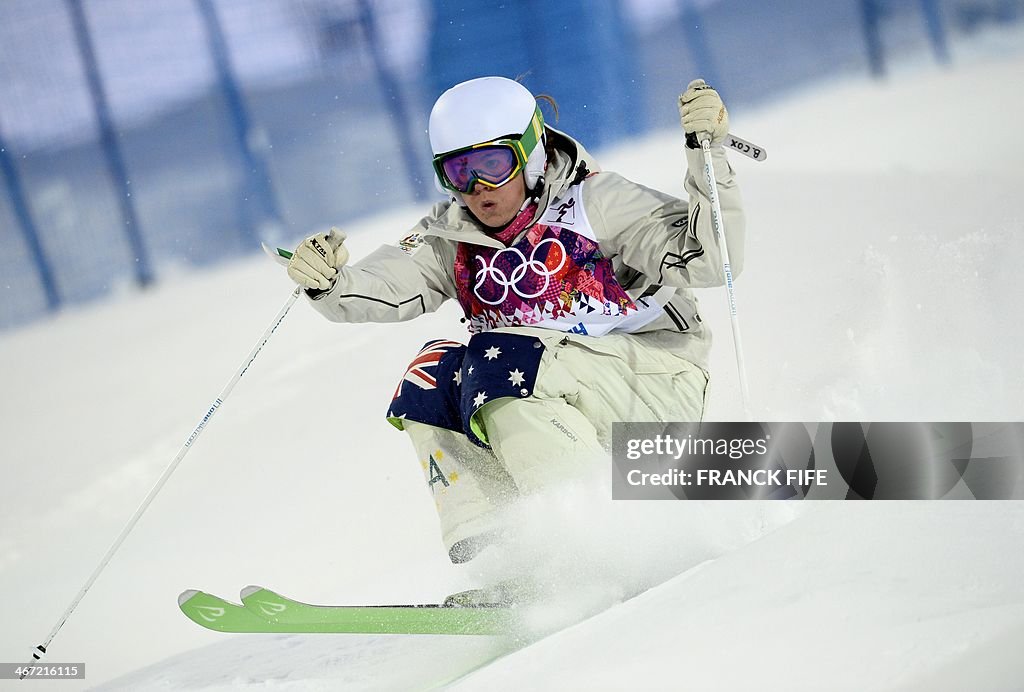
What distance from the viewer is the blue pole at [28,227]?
22.0 ft

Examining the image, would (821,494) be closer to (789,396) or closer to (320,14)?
(789,396)

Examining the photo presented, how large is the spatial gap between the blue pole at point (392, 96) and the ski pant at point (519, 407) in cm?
415

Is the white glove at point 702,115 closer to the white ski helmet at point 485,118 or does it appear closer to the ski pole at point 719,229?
the ski pole at point 719,229

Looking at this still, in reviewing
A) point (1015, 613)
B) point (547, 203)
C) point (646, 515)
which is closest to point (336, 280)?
point (547, 203)

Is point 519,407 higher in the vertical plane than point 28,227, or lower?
lower

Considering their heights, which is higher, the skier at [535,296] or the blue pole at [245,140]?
the blue pole at [245,140]

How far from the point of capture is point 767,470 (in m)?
3.00

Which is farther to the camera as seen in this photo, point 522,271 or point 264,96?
point 264,96

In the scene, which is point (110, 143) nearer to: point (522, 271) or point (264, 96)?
point (264, 96)

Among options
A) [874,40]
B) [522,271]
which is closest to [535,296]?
[522,271]

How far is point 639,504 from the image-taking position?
293 cm

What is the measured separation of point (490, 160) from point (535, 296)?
37cm

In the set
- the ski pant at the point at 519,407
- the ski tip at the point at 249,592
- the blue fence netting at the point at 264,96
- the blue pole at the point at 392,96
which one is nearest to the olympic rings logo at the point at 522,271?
the ski pant at the point at 519,407

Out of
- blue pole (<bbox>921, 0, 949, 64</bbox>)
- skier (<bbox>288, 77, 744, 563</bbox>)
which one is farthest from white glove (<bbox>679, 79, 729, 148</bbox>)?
blue pole (<bbox>921, 0, 949, 64</bbox>)
